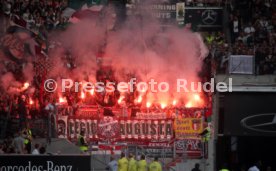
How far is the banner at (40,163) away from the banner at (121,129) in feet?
12.3

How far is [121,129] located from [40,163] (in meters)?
4.46

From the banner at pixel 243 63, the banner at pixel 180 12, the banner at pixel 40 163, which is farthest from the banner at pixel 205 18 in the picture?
the banner at pixel 40 163

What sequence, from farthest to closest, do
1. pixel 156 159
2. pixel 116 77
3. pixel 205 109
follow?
1. pixel 116 77
2. pixel 205 109
3. pixel 156 159

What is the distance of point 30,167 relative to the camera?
1892 centimetres

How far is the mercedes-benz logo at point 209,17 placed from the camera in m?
26.4

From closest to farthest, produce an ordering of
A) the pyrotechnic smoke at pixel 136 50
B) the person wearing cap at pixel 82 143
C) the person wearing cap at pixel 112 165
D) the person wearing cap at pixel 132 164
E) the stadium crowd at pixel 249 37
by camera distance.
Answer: the person wearing cap at pixel 112 165 < the person wearing cap at pixel 132 164 < the person wearing cap at pixel 82 143 < the stadium crowd at pixel 249 37 < the pyrotechnic smoke at pixel 136 50

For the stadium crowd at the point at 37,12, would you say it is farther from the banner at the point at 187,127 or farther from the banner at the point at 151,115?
the banner at the point at 187,127

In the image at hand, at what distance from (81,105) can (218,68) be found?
4441mm

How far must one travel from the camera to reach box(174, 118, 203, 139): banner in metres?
22.8

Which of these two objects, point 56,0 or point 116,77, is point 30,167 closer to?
point 116,77

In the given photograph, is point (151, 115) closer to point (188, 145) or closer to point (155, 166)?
point (188, 145)

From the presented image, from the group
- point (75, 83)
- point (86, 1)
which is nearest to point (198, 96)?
point (75, 83)

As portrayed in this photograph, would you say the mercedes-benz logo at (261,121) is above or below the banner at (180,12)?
below

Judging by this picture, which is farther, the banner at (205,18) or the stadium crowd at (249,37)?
the banner at (205,18)
